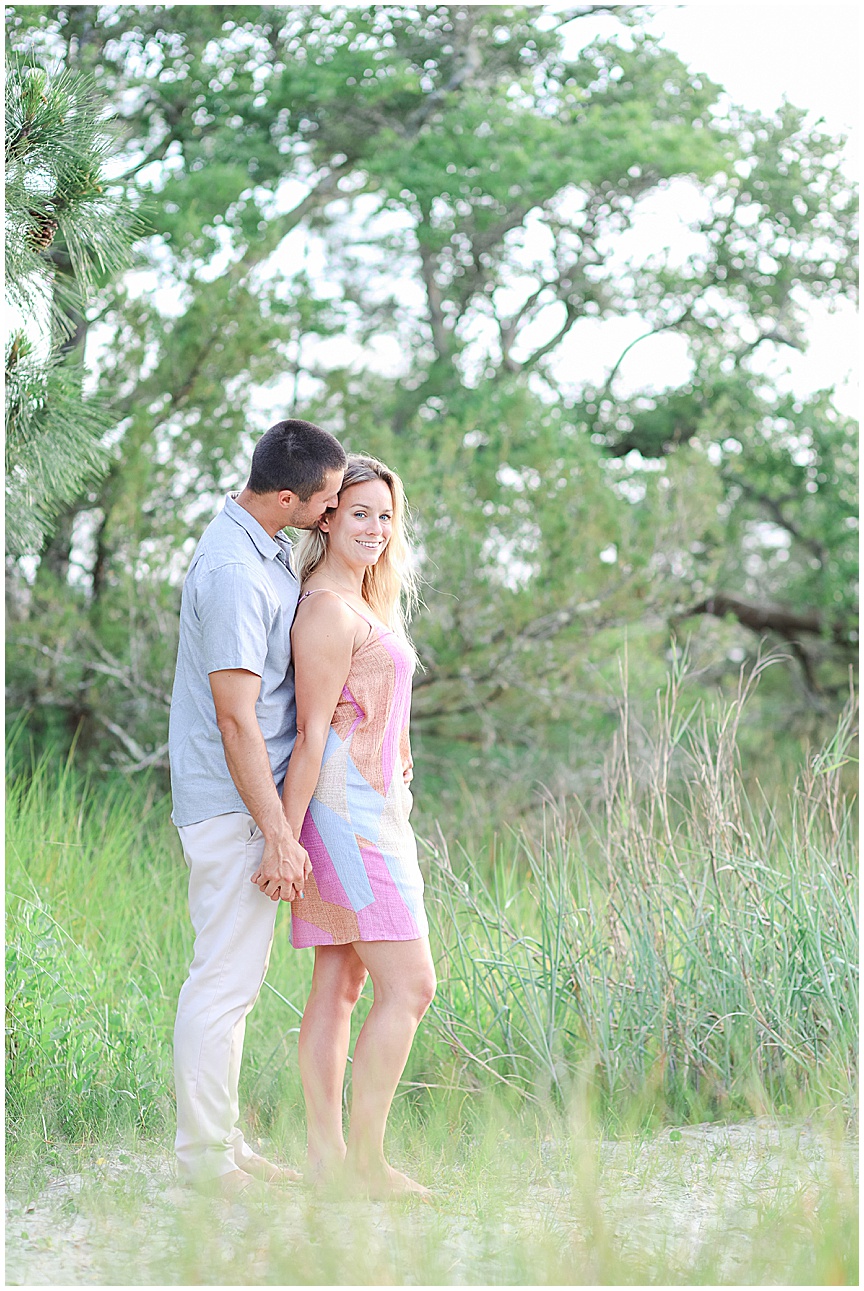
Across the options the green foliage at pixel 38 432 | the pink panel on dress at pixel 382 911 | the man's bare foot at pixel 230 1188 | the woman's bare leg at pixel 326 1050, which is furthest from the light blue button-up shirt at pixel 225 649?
the green foliage at pixel 38 432

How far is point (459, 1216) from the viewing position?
231 cm

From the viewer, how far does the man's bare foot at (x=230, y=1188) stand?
2.33 metres

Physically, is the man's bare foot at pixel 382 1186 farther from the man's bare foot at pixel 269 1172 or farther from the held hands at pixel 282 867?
the held hands at pixel 282 867

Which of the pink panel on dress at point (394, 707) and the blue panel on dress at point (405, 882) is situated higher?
the pink panel on dress at point (394, 707)

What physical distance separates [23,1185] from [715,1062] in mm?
1775

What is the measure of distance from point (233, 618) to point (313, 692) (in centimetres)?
23

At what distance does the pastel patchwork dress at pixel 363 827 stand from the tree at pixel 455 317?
7.57 ft

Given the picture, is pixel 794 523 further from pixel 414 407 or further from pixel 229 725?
pixel 229 725

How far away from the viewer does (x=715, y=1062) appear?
3076 millimetres

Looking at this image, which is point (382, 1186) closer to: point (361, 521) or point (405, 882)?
point (405, 882)

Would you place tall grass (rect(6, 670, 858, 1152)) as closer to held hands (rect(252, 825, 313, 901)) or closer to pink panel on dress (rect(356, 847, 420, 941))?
pink panel on dress (rect(356, 847, 420, 941))

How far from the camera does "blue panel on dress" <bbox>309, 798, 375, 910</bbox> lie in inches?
94.5

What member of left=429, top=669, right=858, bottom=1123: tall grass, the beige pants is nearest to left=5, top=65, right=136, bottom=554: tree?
the beige pants

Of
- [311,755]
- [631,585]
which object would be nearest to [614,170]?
[631,585]
